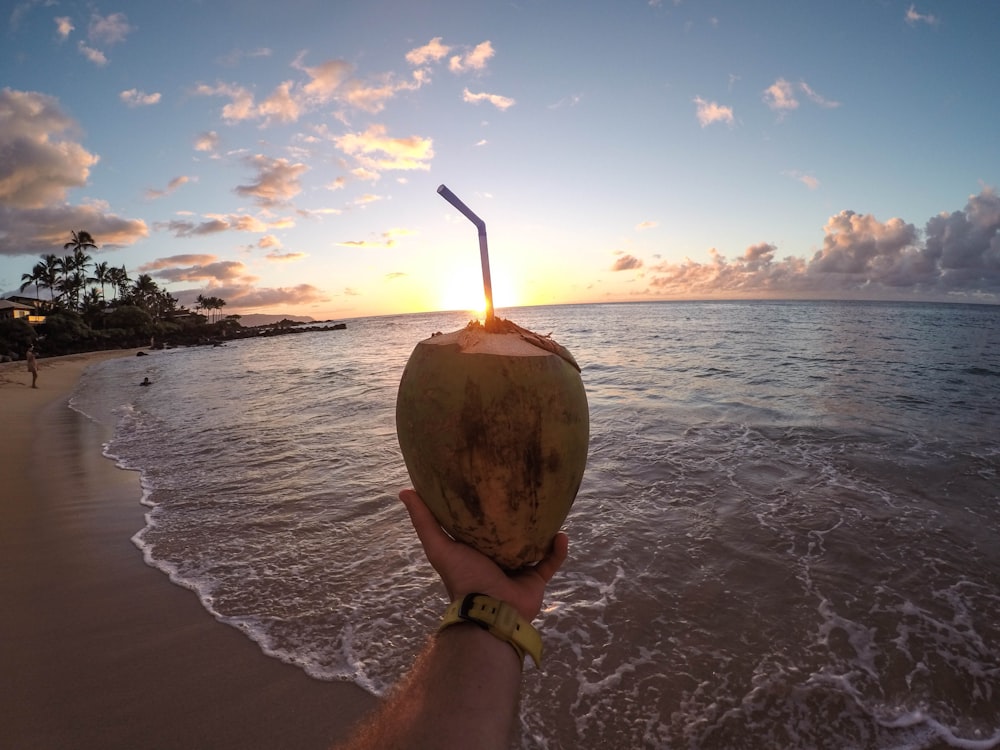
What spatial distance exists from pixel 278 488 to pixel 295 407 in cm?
672

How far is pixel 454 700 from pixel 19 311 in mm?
74918

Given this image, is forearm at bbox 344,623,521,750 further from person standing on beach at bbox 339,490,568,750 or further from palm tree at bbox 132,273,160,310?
palm tree at bbox 132,273,160,310

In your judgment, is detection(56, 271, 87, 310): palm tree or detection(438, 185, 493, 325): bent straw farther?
detection(56, 271, 87, 310): palm tree

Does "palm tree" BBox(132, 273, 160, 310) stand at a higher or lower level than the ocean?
higher

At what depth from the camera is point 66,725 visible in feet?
9.53

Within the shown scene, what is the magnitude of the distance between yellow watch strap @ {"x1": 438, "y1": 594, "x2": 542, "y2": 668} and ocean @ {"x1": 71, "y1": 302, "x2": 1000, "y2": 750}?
1755 mm

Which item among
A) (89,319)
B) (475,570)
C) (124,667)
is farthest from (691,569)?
(89,319)

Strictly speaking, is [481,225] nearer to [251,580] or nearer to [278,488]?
[251,580]

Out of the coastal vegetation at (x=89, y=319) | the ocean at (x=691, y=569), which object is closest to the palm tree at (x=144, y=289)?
the coastal vegetation at (x=89, y=319)

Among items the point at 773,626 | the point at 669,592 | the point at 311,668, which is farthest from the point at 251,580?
the point at 773,626

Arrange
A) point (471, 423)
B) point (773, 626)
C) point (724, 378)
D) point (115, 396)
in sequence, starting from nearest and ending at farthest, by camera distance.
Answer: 1. point (471, 423)
2. point (773, 626)
3. point (724, 378)
4. point (115, 396)

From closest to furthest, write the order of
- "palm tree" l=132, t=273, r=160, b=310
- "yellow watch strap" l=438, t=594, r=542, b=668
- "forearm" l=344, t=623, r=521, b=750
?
"forearm" l=344, t=623, r=521, b=750
"yellow watch strap" l=438, t=594, r=542, b=668
"palm tree" l=132, t=273, r=160, b=310

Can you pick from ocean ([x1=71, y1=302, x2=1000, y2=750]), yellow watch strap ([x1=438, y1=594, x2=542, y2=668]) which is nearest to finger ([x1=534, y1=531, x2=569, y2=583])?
yellow watch strap ([x1=438, y1=594, x2=542, y2=668])

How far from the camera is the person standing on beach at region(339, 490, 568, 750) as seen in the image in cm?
119
